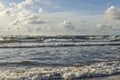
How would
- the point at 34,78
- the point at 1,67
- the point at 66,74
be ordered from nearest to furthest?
1. the point at 34,78
2. the point at 66,74
3. the point at 1,67

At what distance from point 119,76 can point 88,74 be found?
1882 millimetres

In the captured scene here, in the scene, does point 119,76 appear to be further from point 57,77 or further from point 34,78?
point 34,78

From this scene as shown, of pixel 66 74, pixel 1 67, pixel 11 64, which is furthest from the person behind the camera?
pixel 11 64

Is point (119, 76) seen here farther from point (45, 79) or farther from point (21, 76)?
point (21, 76)

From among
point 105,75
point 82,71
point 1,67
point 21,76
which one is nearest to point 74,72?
point 82,71

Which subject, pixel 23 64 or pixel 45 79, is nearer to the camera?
pixel 45 79

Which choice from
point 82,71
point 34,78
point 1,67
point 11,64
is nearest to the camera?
point 34,78

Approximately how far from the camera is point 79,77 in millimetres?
17375

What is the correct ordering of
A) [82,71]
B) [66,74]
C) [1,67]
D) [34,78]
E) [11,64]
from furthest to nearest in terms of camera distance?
[11,64] < [1,67] < [82,71] < [66,74] < [34,78]

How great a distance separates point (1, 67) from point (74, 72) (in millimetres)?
5772

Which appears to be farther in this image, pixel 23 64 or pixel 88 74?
pixel 23 64

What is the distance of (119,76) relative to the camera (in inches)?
700

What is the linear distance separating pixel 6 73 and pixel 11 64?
4.87m

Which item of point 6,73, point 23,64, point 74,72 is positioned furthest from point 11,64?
point 74,72
